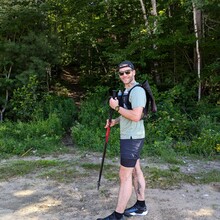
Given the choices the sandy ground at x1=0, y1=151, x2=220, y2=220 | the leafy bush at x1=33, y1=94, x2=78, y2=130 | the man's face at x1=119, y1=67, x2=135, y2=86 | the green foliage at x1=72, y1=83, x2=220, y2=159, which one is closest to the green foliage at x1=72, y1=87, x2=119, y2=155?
the green foliage at x1=72, y1=83, x2=220, y2=159

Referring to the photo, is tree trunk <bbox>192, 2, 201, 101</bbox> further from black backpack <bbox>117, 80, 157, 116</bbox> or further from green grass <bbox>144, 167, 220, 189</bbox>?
black backpack <bbox>117, 80, 157, 116</bbox>

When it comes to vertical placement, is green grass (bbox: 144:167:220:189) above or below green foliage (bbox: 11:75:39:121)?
below

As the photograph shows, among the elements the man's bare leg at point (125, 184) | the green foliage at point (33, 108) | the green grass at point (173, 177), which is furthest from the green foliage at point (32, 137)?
the man's bare leg at point (125, 184)

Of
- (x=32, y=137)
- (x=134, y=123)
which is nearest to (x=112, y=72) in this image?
(x=32, y=137)

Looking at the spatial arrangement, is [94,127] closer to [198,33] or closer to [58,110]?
[58,110]

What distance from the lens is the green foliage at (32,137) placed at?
673 cm

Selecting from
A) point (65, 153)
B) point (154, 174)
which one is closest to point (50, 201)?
point (154, 174)

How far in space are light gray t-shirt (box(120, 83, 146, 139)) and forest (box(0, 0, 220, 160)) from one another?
3.20 metres

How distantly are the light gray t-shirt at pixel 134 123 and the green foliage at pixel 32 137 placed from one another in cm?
356

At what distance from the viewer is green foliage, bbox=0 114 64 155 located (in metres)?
6.73

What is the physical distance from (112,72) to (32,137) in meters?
4.94

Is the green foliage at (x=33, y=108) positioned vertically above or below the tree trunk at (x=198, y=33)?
below

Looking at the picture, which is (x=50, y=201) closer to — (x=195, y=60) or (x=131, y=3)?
(x=195, y=60)

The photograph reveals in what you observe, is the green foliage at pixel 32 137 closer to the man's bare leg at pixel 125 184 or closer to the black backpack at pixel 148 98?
the man's bare leg at pixel 125 184
